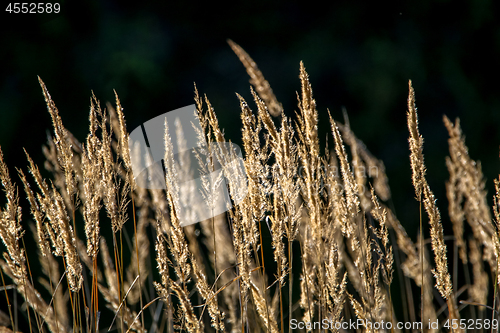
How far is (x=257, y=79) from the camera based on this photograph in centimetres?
101

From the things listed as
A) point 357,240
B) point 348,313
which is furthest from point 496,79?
point 357,240

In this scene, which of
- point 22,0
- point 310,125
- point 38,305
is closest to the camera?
point 310,125

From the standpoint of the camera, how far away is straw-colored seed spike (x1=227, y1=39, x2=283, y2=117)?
983mm

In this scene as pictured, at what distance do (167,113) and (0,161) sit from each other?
157 cm

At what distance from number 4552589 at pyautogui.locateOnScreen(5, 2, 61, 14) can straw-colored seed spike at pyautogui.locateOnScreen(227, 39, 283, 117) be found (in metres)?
2.01

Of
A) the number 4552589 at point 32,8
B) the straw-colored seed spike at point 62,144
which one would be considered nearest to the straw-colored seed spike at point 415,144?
the straw-colored seed spike at point 62,144

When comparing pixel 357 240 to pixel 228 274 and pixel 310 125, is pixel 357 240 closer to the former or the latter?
pixel 310 125

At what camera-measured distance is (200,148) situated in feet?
3.17

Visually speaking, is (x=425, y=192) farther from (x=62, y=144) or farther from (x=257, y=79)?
(x=62, y=144)

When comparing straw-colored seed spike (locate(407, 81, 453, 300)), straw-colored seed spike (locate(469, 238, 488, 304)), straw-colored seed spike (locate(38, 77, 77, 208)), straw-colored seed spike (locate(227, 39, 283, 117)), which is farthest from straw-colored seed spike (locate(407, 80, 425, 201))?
straw-colored seed spike (locate(38, 77, 77, 208))

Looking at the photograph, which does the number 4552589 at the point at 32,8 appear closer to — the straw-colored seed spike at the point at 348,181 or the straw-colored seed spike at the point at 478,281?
the straw-colored seed spike at the point at 348,181

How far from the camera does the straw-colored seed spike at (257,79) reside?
0.98 m

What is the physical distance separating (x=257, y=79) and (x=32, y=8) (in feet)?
7.29

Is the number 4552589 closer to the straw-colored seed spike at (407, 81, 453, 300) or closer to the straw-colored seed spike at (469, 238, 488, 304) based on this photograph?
the straw-colored seed spike at (407, 81, 453, 300)
